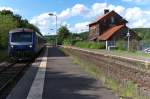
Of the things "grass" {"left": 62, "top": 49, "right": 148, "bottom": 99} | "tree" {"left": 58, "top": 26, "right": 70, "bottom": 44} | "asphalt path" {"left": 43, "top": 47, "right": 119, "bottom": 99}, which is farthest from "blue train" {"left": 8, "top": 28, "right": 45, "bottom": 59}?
"tree" {"left": 58, "top": 26, "right": 70, "bottom": 44}

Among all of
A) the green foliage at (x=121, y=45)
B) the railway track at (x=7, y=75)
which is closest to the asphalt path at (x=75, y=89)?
the railway track at (x=7, y=75)

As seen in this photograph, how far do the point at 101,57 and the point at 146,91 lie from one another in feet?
27.6

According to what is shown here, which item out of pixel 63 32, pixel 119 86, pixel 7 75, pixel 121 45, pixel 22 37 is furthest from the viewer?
pixel 63 32

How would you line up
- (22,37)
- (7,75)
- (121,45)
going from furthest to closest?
(121,45), (22,37), (7,75)

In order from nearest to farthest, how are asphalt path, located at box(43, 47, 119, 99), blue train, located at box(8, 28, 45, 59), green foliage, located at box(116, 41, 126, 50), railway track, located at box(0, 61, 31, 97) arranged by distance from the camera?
1. asphalt path, located at box(43, 47, 119, 99)
2. railway track, located at box(0, 61, 31, 97)
3. blue train, located at box(8, 28, 45, 59)
4. green foliage, located at box(116, 41, 126, 50)

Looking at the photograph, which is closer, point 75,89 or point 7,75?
point 75,89

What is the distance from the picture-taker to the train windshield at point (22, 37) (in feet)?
123

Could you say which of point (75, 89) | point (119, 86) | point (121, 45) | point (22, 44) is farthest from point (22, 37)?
point (121, 45)

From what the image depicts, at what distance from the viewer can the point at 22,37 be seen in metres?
37.6

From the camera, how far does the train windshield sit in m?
37.4

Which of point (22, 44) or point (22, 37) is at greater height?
point (22, 37)

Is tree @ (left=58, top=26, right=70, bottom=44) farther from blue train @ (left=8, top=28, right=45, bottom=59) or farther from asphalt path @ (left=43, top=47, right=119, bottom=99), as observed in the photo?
asphalt path @ (left=43, top=47, right=119, bottom=99)

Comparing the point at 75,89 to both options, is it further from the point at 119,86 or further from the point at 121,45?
the point at 121,45

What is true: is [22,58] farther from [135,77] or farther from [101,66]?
[135,77]
